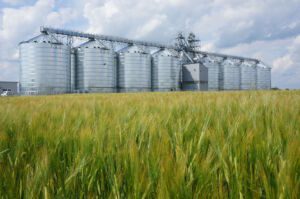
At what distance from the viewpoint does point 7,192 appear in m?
0.71

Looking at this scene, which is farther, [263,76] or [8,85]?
[263,76]

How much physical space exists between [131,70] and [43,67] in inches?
612

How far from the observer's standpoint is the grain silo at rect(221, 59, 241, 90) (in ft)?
219

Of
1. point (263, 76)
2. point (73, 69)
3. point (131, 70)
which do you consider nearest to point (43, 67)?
point (73, 69)

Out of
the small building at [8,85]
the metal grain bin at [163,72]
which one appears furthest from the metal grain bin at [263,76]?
the small building at [8,85]

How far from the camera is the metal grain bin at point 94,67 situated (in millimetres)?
43062

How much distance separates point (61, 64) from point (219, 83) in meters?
41.5

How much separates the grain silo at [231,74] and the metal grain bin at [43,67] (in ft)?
138

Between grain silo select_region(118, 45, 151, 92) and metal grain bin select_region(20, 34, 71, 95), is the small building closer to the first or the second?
metal grain bin select_region(20, 34, 71, 95)

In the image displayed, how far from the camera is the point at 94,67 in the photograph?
43.4m

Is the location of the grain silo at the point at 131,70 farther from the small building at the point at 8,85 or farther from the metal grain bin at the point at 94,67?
the small building at the point at 8,85

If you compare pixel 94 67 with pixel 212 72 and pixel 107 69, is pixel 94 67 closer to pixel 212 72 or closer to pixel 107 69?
pixel 107 69

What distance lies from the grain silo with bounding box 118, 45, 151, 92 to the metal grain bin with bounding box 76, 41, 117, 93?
290 cm

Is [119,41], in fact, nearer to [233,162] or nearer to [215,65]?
[215,65]
